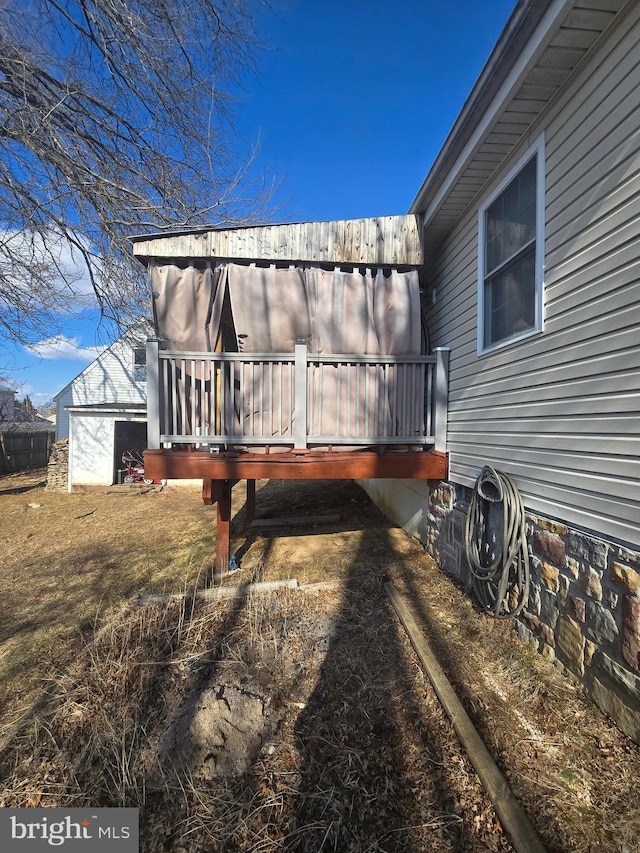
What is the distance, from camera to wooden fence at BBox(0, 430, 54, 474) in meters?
13.7

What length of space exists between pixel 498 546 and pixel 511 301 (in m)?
2.04

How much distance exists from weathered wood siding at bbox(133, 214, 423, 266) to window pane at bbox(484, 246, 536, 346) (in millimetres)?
1219

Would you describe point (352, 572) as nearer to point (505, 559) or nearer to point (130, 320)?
point (505, 559)

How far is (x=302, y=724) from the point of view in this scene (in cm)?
209

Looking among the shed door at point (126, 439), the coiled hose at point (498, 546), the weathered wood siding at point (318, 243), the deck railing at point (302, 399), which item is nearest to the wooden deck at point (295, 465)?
the deck railing at point (302, 399)

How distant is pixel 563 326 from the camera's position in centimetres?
239

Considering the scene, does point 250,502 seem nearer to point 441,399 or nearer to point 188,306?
point 188,306

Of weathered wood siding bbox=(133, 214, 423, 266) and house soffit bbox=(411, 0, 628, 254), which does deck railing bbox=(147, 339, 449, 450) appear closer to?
weathered wood siding bbox=(133, 214, 423, 266)

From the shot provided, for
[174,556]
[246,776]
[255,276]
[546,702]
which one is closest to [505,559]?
[546,702]

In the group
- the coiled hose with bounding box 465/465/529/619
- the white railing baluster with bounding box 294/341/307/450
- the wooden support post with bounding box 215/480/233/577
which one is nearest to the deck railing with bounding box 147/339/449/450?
the white railing baluster with bounding box 294/341/307/450

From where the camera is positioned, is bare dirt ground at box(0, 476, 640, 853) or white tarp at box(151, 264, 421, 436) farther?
white tarp at box(151, 264, 421, 436)

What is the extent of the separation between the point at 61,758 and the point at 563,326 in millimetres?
3910

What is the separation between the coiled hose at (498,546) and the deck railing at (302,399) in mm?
974

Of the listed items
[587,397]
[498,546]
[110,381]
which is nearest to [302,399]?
[498,546]
